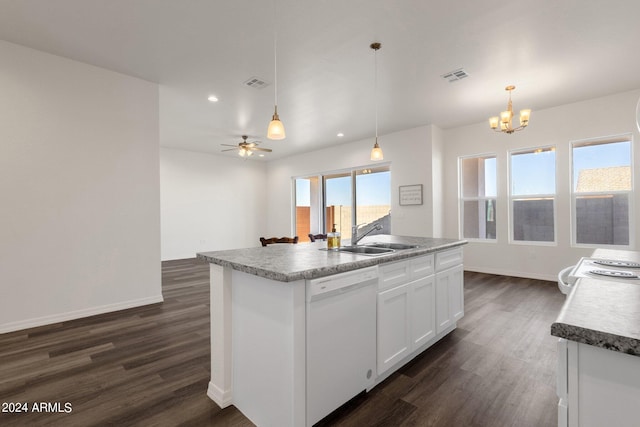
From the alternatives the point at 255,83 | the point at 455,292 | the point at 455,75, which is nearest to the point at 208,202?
the point at 255,83

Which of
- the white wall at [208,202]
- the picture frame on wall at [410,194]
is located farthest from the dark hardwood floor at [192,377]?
the white wall at [208,202]

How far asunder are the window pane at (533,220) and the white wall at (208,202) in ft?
22.2

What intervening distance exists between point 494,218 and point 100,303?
6492 millimetres

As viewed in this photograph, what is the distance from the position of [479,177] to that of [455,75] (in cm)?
289

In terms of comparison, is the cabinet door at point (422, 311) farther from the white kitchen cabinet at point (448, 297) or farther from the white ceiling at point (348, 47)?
the white ceiling at point (348, 47)

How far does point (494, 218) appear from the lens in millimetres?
5680

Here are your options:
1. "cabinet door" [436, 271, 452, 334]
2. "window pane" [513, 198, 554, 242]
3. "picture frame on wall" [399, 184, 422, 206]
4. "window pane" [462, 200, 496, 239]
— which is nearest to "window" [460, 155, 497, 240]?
"window pane" [462, 200, 496, 239]

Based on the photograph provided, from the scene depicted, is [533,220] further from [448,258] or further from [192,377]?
[192,377]

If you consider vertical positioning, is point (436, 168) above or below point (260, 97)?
below

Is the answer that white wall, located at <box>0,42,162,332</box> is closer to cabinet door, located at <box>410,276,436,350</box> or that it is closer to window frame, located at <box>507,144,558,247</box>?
cabinet door, located at <box>410,276,436,350</box>

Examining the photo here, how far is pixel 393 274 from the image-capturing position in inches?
82.3

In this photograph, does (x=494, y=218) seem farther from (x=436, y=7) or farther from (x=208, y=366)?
(x=208, y=366)

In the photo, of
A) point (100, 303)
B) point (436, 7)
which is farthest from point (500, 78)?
point (100, 303)

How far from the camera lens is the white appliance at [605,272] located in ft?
4.38
